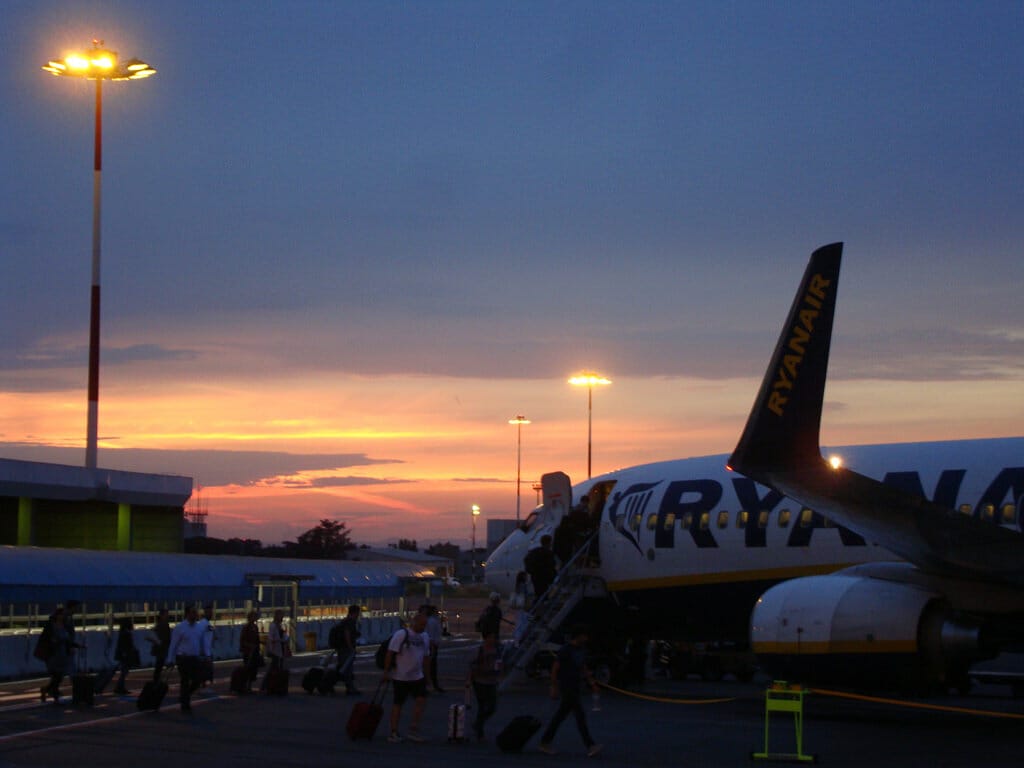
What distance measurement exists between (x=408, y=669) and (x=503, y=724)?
9.05 feet

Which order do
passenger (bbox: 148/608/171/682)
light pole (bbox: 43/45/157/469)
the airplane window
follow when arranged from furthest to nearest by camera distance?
light pole (bbox: 43/45/157/469)
passenger (bbox: 148/608/171/682)
the airplane window

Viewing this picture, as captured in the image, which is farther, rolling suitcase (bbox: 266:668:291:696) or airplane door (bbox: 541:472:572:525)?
airplane door (bbox: 541:472:572:525)

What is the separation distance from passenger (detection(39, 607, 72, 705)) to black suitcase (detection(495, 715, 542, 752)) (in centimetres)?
826

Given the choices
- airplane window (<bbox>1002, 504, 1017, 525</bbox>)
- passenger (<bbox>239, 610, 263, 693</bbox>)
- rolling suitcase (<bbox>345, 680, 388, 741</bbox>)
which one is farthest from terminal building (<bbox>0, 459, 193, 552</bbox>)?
airplane window (<bbox>1002, 504, 1017, 525</bbox>)

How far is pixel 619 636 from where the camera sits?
24.4 metres

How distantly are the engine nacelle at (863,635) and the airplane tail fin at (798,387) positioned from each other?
2.77 m

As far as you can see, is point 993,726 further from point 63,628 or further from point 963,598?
point 63,628

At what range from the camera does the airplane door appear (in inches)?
1008

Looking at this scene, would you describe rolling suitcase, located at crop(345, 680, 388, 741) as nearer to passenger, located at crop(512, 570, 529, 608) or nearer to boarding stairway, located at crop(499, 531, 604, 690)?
boarding stairway, located at crop(499, 531, 604, 690)

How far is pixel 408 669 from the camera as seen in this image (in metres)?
16.2

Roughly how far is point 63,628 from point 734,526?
32.2 feet

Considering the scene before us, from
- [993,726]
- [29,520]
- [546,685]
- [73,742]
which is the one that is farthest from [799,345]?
[29,520]

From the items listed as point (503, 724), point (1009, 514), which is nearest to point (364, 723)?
point (503, 724)

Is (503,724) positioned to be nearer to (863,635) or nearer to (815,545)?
(863,635)
